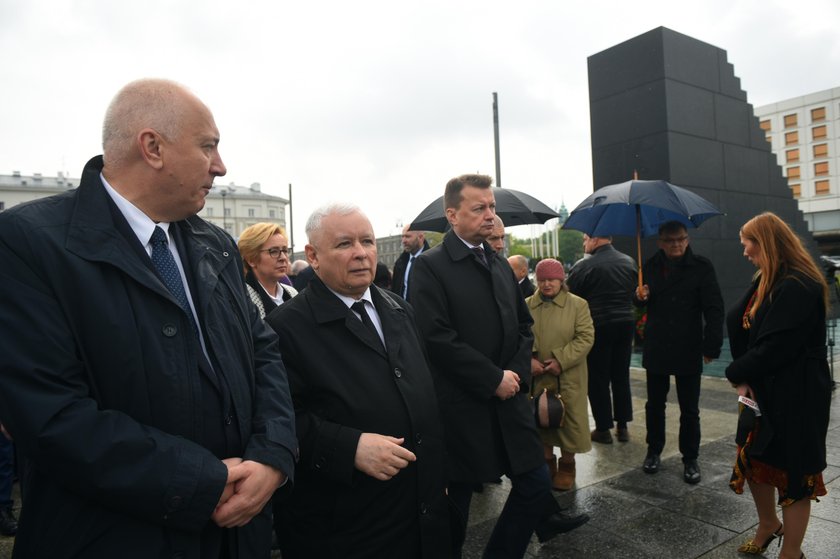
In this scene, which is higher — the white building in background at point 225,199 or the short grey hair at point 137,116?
the white building in background at point 225,199

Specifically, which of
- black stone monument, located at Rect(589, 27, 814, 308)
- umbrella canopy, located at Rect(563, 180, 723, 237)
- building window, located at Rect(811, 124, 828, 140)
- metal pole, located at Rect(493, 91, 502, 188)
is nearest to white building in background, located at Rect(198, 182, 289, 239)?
building window, located at Rect(811, 124, 828, 140)

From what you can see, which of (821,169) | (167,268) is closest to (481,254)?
(167,268)

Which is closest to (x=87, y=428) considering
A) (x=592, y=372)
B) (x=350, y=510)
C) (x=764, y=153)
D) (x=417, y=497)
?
(x=350, y=510)

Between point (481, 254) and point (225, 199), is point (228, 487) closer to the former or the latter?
point (481, 254)

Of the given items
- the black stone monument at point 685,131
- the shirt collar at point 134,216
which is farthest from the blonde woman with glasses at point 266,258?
the black stone monument at point 685,131

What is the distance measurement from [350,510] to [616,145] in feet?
32.0

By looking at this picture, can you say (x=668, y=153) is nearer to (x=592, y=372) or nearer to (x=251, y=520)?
(x=592, y=372)

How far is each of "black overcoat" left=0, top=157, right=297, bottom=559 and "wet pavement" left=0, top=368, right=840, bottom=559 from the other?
2.47m

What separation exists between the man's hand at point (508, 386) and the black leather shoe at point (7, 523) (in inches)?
135

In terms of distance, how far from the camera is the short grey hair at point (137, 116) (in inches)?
66.6

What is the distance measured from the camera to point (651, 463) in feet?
15.9

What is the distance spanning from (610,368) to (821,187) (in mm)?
77645

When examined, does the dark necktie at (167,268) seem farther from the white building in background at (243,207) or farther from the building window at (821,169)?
the white building in background at (243,207)

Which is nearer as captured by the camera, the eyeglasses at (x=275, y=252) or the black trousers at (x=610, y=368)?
the eyeglasses at (x=275, y=252)
